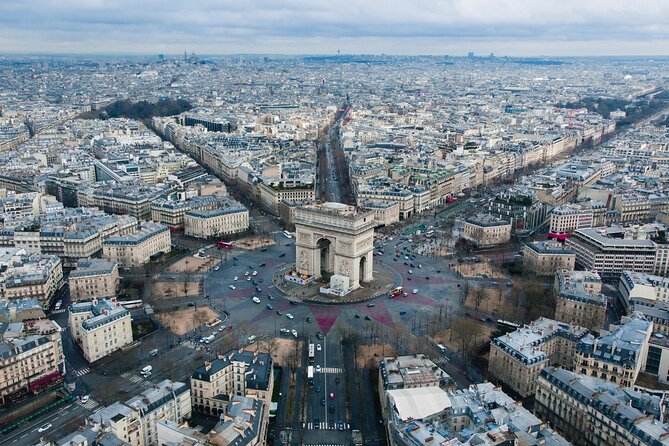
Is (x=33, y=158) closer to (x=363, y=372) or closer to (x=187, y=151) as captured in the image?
(x=187, y=151)

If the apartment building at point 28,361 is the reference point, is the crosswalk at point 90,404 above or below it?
below

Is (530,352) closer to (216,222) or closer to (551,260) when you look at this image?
(551,260)

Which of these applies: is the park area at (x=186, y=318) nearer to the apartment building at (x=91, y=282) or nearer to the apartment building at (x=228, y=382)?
the apartment building at (x=91, y=282)

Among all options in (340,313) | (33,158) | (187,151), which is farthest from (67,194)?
(340,313)

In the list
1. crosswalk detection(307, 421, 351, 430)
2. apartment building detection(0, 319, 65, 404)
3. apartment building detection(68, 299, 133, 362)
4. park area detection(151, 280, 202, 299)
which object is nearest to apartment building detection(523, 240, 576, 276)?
crosswalk detection(307, 421, 351, 430)

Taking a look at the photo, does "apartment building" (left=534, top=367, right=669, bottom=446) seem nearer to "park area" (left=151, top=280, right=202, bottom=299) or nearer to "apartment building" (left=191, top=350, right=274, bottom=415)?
"apartment building" (left=191, top=350, right=274, bottom=415)

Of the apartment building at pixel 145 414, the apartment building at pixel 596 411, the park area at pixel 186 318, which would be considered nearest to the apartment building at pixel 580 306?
the apartment building at pixel 596 411

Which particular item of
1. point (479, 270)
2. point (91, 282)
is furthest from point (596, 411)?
point (91, 282)
